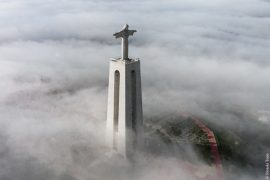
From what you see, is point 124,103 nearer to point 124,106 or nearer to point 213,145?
point 124,106

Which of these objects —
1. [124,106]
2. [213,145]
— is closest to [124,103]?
[124,106]

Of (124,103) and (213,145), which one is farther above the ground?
(124,103)

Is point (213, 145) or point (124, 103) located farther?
point (213, 145)

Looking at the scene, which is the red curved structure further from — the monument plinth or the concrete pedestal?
the monument plinth

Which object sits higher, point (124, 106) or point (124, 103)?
point (124, 103)

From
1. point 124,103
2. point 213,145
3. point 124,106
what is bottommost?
point 213,145

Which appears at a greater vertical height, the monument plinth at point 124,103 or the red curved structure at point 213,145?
the monument plinth at point 124,103

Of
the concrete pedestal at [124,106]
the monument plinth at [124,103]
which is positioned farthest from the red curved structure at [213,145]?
the monument plinth at [124,103]

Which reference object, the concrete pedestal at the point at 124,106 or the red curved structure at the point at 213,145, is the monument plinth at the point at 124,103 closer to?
the concrete pedestal at the point at 124,106

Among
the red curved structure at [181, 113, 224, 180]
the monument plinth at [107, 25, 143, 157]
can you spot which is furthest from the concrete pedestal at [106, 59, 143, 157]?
the red curved structure at [181, 113, 224, 180]

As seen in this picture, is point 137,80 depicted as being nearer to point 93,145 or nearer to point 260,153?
point 93,145

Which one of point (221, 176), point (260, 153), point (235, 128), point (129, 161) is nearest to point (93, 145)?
point (129, 161)
